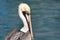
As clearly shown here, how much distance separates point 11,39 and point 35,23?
3578mm

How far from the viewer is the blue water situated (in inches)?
327

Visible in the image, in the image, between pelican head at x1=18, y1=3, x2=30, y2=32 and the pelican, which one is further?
pelican head at x1=18, y1=3, x2=30, y2=32

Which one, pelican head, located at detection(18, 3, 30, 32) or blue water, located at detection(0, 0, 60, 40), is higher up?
pelican head, located at detection(18, 3, 30, 32)

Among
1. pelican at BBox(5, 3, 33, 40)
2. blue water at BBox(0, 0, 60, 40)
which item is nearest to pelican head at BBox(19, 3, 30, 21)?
pelican at BBox(5, 3, 33, 40)

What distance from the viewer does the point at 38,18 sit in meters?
9.80

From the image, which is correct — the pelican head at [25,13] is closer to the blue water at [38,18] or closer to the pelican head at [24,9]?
the pelican head at [24,9]

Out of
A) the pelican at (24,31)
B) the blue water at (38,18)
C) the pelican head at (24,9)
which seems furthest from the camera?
the blue water at (38,18)

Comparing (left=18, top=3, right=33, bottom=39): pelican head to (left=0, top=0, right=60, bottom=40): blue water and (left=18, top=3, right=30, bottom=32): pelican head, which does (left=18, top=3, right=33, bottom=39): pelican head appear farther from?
(left=0, top=0, right=60, bottom=40): blue water

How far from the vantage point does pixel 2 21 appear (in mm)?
9414

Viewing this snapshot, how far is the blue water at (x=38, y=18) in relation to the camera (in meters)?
8.31

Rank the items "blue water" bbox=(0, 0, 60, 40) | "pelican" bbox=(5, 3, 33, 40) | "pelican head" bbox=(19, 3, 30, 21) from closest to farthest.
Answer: "pelican" bbox=(5, 3, 33, 40) < "pelican head" bbox=(19, 3, 30, 21) < "blue water" bbox=(0, 0, 60, 40)

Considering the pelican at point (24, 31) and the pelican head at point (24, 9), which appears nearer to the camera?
the pelican at point (24, 31)

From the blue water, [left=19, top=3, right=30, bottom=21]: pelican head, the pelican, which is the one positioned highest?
[left=19, top=3, right=30, bottom=21]: pelican head

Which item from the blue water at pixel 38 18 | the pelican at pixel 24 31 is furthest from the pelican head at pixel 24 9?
the blue water at pixel 38 18
